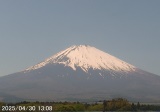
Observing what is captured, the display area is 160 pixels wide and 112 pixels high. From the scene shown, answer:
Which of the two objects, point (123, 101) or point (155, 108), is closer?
point (123, 101)

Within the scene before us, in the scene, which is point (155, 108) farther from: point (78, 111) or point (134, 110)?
point (78, 111)

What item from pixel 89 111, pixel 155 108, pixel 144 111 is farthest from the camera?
pixel 155 108

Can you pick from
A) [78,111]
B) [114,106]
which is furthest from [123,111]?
[78,111]

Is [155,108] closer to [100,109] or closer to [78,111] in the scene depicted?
[100,109]

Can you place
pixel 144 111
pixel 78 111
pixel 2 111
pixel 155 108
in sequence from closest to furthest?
pixel 2 111, pixel 78 111, pixel 144 111, pixel 155 108

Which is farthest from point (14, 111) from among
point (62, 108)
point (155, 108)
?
point (155, 108)

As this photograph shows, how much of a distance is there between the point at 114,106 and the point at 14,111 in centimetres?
2238

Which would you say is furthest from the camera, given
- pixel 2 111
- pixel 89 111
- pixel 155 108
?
pixel 155 108

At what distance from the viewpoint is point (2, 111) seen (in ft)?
247

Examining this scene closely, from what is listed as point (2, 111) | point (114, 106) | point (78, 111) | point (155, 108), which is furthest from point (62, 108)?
point (155, 108)

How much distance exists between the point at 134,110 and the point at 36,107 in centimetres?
1963

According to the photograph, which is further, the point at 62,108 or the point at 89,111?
the point at 89,111

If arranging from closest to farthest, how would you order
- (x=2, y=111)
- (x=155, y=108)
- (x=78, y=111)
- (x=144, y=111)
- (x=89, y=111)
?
(x=2, y=111) < (x=78, y=111) < (x=89, y=111) < (x=144, y=111) < (x=155, y=108)

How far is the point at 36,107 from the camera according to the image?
278 ft
